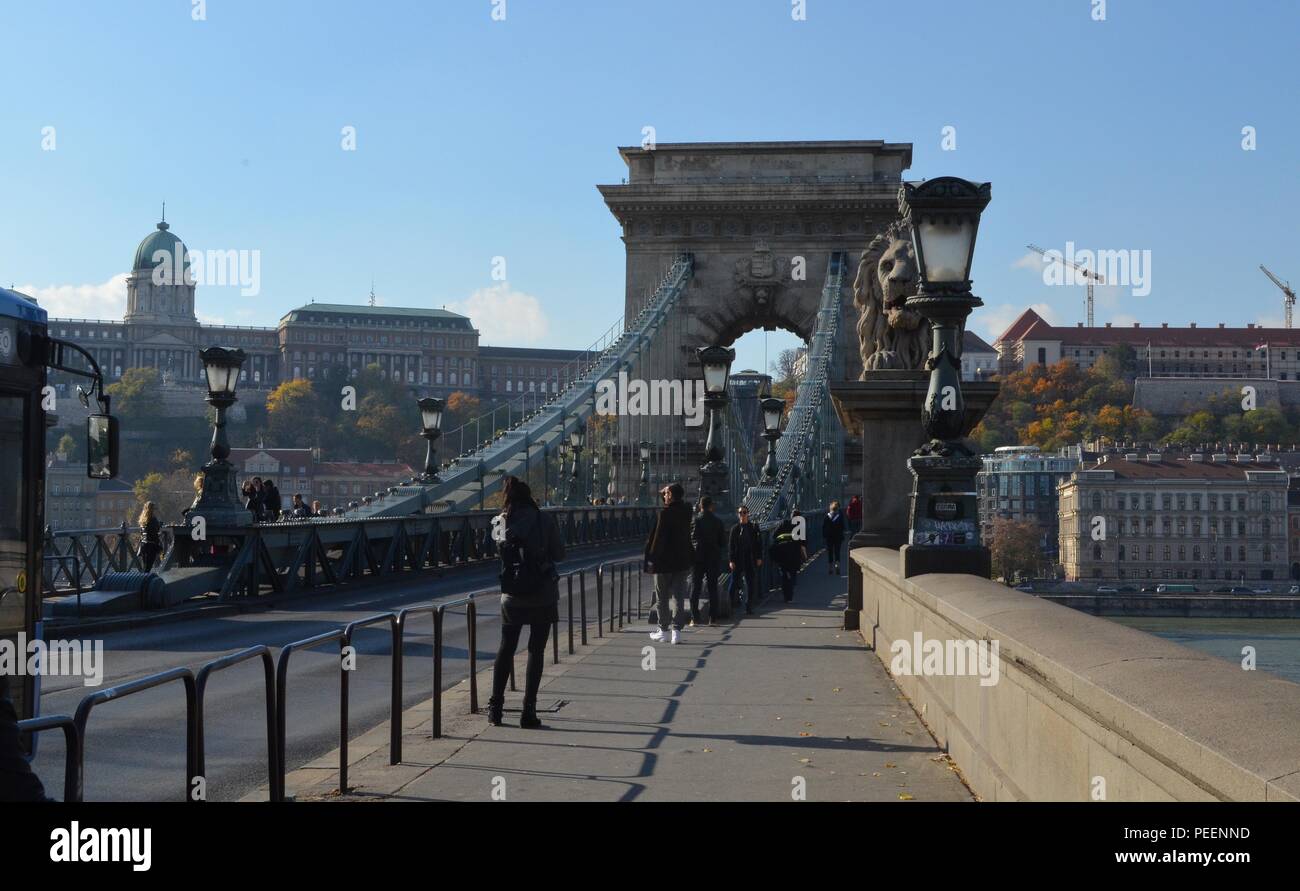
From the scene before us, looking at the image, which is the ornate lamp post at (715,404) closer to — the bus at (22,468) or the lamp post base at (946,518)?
the lamp post base at (946,518)

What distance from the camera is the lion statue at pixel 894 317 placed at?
14.2 meters

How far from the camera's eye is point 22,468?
7.32 meters

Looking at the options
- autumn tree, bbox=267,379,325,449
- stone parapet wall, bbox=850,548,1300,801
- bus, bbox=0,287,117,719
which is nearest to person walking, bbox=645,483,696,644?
stone parapet wall, bbox=850,548,1300,801

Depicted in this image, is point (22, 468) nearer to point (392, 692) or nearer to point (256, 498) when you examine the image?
point (392, 692)

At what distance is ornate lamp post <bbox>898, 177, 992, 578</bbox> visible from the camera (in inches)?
382

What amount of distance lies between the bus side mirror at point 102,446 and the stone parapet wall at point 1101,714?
4180 mm

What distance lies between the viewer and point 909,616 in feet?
32.8

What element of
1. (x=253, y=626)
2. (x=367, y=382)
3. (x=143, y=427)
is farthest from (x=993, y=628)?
(x=367, y=382)

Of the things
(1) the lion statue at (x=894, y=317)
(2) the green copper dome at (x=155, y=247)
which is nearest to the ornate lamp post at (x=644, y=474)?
(1) the lion statue at (x=894, y=317)

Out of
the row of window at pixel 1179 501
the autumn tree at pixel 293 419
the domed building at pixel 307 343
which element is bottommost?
the row of window at pixel 1179 501

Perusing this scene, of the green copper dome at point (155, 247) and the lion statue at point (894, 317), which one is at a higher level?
the green copper dome at point (155, 247)

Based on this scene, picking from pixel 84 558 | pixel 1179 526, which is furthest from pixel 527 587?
pixel 1179 526

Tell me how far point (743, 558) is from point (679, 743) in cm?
1015
